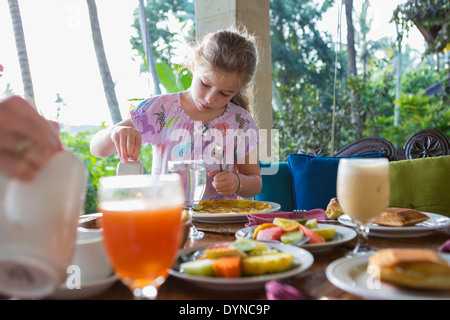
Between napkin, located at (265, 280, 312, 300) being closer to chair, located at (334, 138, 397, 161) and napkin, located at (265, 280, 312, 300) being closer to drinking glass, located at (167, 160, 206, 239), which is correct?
drinking glass, located at (167, 160, 206, 239)

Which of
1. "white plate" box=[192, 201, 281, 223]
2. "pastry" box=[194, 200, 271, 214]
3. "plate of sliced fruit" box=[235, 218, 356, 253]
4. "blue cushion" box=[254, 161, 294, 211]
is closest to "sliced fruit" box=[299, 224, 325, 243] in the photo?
"plate of sliced fruit" box=[235, 218, 356, 253]

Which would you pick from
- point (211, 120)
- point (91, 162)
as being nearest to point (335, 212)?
point (211, 120)

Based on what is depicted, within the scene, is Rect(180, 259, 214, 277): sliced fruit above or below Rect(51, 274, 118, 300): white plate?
above

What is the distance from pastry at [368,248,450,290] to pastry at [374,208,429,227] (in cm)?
54

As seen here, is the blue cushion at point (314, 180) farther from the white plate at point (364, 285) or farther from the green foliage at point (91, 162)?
the green foliage at point (91, 162)

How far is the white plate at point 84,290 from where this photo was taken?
655mm

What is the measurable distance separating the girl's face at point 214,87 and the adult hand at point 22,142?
146 centimetres

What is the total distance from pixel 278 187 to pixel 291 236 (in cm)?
191

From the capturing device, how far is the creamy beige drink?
35.6 inches

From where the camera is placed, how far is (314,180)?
2.56 meters

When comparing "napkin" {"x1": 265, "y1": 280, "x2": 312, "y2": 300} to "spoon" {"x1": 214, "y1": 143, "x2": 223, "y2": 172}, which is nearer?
"napkin" {"x1": 265, "y1": 280, "x2": 312, "y2": 300}

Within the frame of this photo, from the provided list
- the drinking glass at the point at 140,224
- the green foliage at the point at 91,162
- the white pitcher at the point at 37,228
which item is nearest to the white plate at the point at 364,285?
the drinking glass at the point at 140,224

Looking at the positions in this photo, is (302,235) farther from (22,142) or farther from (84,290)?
(22,142)

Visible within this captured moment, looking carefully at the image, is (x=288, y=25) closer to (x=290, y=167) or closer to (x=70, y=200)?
(x=290, y=167)
